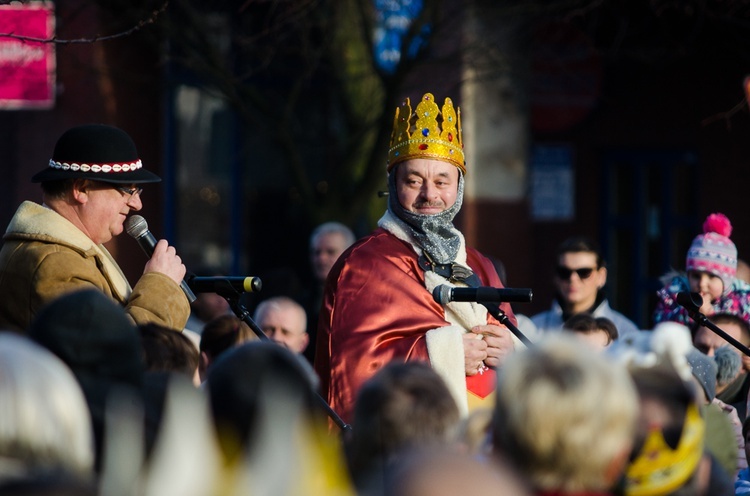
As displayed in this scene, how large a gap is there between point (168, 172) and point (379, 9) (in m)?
2.95

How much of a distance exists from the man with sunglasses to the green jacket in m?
3.38

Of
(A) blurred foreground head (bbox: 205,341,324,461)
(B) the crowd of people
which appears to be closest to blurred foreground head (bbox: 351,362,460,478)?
(B) the crowd of people

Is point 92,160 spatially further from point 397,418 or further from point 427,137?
point 397,418

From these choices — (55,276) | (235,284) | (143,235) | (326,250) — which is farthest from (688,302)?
(326,250)

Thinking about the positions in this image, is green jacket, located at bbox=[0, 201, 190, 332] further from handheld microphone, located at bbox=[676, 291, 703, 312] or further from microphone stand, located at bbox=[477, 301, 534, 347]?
handheld microphone, located at bbox=[676, 291, 703, 312]

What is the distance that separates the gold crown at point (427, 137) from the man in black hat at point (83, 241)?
1061 mm

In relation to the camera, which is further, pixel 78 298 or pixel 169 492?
pixel 78 298

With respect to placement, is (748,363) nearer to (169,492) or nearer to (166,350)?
(166,350)

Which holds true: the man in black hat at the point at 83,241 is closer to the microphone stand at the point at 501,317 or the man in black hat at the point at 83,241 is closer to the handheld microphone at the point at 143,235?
the handheld microphone at the point at 143,235

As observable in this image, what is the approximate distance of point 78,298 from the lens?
3.11 metres

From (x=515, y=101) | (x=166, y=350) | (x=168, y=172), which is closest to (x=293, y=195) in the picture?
(x=168, y=172)

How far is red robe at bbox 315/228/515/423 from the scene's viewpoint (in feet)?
15.6

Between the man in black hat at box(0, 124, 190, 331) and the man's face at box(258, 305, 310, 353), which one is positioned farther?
the man's face at box(258, 305, 310, 353)

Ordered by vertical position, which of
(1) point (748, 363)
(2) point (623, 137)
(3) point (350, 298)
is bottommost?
(1) point (748, 363)
